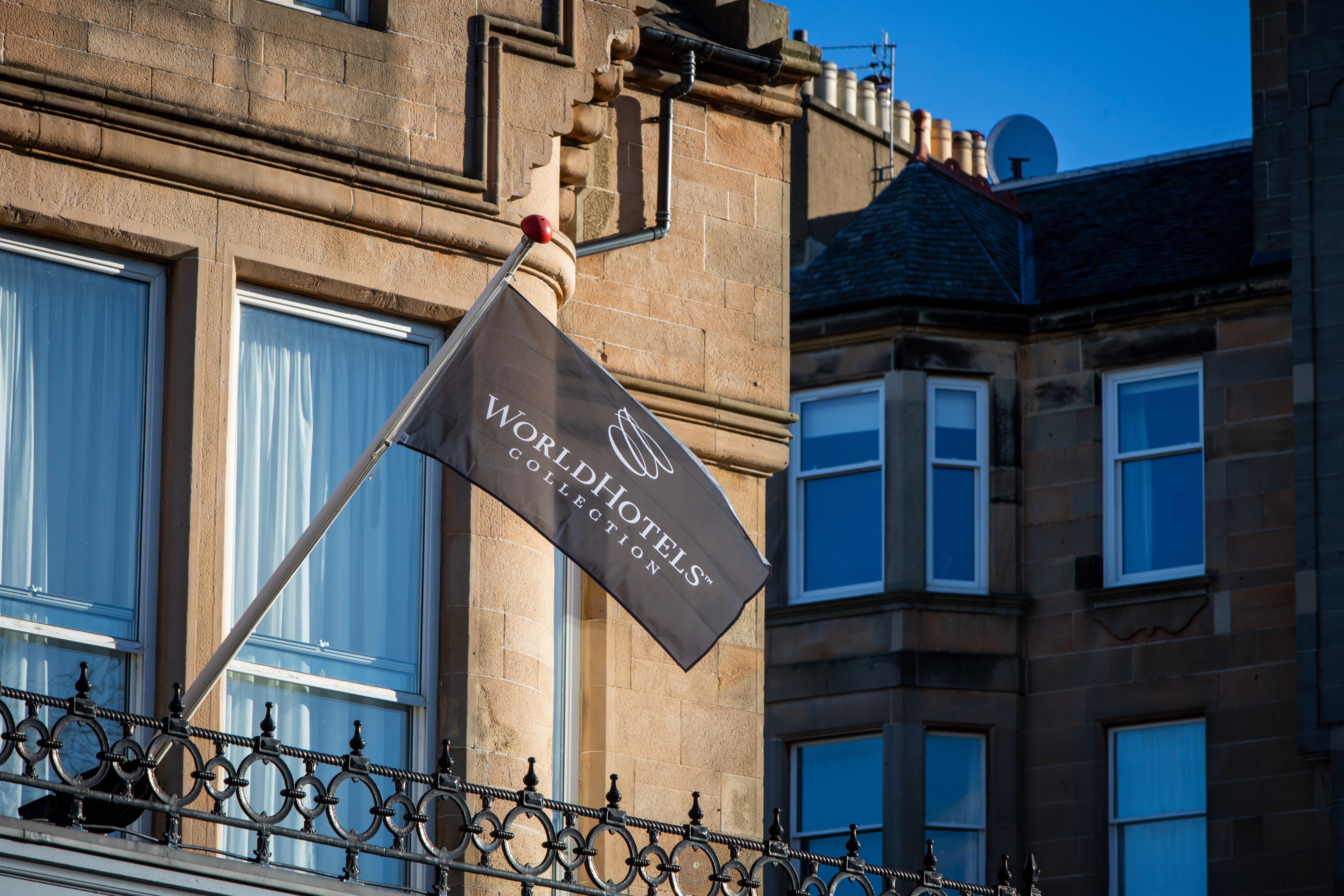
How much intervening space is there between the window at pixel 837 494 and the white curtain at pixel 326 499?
11879mm

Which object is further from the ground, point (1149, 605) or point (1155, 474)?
point (1155, 474)

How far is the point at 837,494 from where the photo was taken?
22.5 m

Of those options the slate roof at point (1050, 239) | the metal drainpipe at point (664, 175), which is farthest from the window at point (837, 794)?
the metal drainpipe at point (664, 175)

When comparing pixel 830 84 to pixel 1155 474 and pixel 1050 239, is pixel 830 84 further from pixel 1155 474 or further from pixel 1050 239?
pixel 1155 474

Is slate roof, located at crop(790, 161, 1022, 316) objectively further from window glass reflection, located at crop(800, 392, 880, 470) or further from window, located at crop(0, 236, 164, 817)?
window, located at crop(0, 236, 164, 817)

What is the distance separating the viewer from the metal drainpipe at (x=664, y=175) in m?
13.0

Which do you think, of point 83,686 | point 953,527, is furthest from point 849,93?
point 83,686

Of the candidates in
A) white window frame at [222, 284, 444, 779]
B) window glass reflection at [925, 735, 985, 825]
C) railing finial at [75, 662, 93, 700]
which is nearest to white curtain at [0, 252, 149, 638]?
white window frame at [222, 284, 444, 779]

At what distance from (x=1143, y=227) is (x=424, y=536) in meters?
14.5

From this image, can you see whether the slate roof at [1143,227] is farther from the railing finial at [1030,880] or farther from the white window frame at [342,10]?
the white window frame at [342,10]

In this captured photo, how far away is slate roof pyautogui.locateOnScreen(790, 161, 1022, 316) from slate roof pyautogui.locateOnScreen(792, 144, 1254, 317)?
2cm

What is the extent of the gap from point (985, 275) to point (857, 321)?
4.84ft

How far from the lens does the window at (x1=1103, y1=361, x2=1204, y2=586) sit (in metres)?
21.5

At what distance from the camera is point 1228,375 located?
21453 mm
